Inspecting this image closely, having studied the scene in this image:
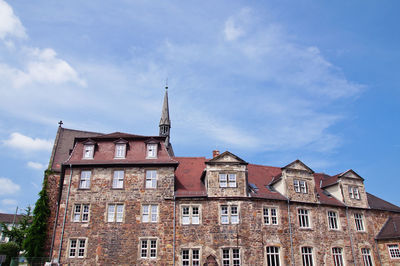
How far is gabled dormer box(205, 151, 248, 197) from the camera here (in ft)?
89.6

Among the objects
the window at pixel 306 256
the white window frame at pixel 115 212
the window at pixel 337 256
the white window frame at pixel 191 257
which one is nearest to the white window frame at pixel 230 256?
the white window frame at pixel 191 257

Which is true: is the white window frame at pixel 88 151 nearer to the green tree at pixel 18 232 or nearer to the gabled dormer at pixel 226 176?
the gabled dormer at pixel 226 176

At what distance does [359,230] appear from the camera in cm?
3086

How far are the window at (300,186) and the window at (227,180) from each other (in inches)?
246

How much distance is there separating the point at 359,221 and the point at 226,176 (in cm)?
1452

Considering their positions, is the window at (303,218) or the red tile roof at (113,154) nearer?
the red tile roof at (113,154)

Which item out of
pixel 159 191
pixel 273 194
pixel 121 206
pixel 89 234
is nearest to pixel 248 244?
pixel 273 194

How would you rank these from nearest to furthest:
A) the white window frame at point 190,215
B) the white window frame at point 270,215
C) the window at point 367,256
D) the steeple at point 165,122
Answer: the white window frame at point 190,215
the white window frame at point 270,215
the window at point 367,256
the steeple at point 165,122

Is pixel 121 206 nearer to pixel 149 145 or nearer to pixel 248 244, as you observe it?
pixel 149 145

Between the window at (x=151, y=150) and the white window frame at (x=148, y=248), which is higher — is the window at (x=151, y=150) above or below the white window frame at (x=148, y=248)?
above

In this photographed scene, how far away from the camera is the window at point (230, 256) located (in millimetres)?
25250

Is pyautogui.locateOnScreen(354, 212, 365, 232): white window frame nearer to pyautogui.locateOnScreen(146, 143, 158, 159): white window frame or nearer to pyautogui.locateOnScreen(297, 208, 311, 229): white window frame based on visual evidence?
pyautogui.locateOnScreen(297, 208, 311, 229): white window frame

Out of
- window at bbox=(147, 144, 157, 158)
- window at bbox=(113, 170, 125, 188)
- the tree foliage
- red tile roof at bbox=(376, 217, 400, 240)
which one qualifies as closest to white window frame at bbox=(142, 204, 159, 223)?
window at bbox=(113, 170, 125, 188)


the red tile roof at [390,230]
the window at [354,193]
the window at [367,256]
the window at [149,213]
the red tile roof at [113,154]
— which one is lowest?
the window at [367,256]
